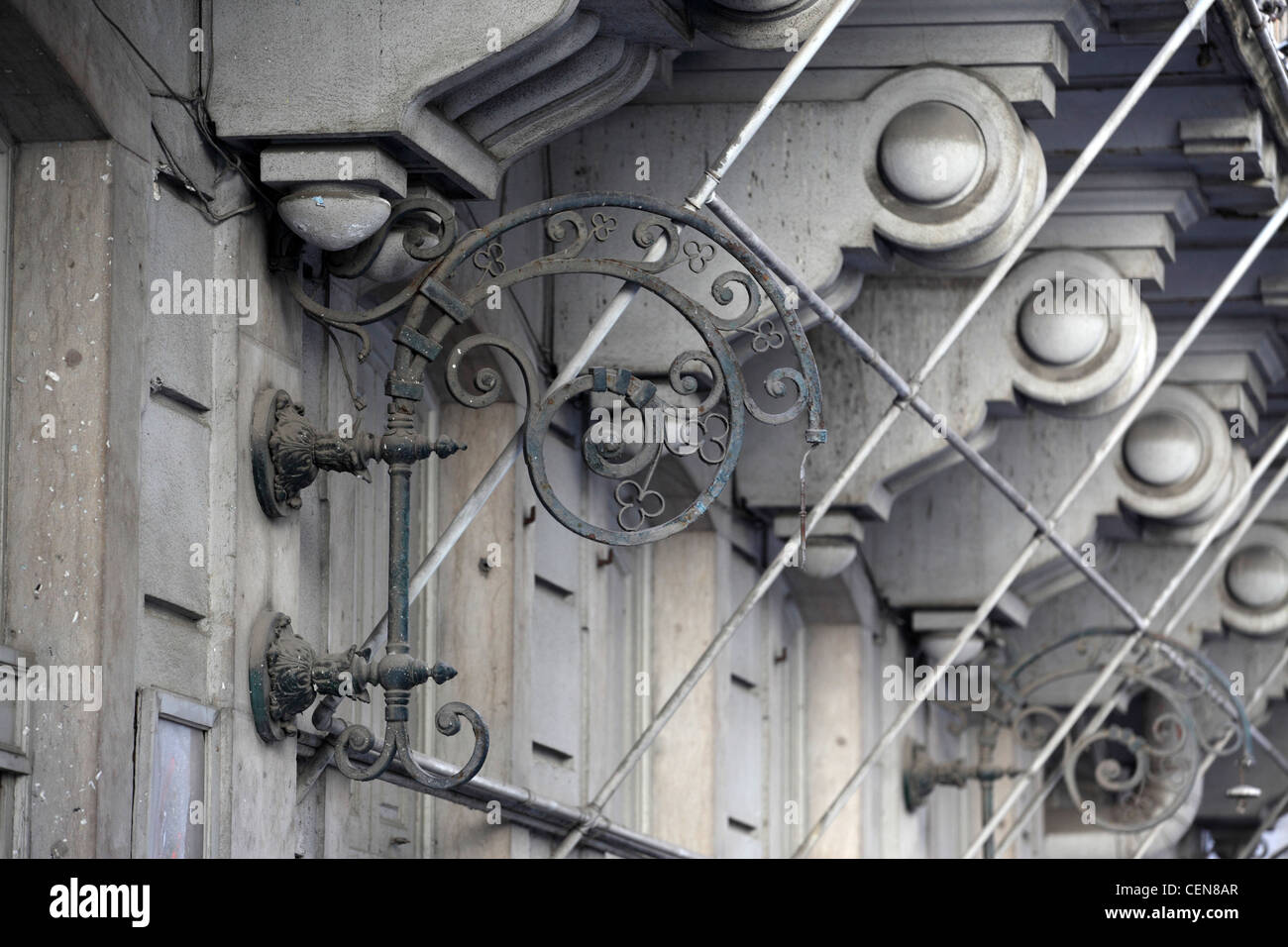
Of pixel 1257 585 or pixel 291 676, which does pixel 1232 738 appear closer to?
pixel 1257 585

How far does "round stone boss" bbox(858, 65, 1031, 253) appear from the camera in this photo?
9.67m

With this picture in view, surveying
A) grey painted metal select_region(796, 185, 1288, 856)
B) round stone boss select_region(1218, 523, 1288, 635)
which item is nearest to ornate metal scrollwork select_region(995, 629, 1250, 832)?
round stone boss select_region(1218, 523, 1288, 635)

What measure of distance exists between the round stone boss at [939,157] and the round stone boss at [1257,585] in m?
7.69

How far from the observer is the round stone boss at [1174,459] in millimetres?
14297

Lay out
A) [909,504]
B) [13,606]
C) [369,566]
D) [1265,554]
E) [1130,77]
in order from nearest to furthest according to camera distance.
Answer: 1. [13,606]
2. [369,566]
3. [1130,77]
4. [909,504]
5. [1265,554]

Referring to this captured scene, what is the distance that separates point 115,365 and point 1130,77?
5.67 metres

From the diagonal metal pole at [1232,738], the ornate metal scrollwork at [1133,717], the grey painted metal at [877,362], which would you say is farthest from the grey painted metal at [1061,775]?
the grey painted metal at [877,362]

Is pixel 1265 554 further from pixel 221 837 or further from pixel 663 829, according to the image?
pixel 221 837

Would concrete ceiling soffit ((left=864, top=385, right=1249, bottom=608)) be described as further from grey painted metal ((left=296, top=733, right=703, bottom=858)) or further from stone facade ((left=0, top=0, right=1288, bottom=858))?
grey painted metal ((left=296, top=733, right=703, bottom=858))

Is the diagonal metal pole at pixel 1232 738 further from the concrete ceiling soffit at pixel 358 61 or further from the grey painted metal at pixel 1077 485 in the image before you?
the concrete ceiling soffit at pixel 358 61

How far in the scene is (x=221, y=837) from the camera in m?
6.91

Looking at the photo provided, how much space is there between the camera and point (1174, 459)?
14297mm

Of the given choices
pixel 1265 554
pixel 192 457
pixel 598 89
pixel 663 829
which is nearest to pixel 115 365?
pixel 192 457

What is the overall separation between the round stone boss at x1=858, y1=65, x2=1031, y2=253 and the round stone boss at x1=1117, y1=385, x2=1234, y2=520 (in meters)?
4.81
